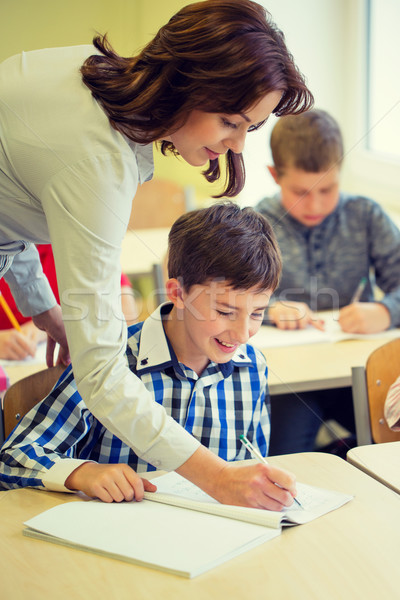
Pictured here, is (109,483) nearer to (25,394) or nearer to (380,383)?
(25,394)

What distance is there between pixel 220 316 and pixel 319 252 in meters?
1.01

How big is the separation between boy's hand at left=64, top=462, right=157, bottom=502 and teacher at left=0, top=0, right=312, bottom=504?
0.06 m

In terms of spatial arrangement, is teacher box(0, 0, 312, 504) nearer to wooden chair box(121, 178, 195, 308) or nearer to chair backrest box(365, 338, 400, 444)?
chair backrest box(365, 338, 400, 444)

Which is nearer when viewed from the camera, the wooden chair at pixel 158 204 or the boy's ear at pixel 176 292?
the boy's ear at pixel 176 292

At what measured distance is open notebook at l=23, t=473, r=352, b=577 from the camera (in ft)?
2.31

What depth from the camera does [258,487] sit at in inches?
31.5

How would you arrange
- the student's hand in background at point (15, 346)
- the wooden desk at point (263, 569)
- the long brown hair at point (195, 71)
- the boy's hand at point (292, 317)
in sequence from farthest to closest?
the boy's hand at point (292, 317) < the student's hand in background at point (15, 346) < the long brown hair at point (195, 71) < the wooden desk at point (263, 569)

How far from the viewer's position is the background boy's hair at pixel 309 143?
73.4 inches

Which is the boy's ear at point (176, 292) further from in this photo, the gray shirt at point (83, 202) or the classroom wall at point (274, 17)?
the classroom wall at point (274, 17)

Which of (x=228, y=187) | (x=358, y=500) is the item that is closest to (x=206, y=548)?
(x=358, y=500)

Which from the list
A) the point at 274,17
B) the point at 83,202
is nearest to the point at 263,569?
the point at 83,202

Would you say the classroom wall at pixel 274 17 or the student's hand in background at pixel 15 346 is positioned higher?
the classroom wall at pixel 274 17

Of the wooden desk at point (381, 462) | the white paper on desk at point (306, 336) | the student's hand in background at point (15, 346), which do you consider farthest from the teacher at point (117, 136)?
the white paper on desk at point (306, 336)

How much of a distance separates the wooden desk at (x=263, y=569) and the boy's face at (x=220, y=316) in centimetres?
39
